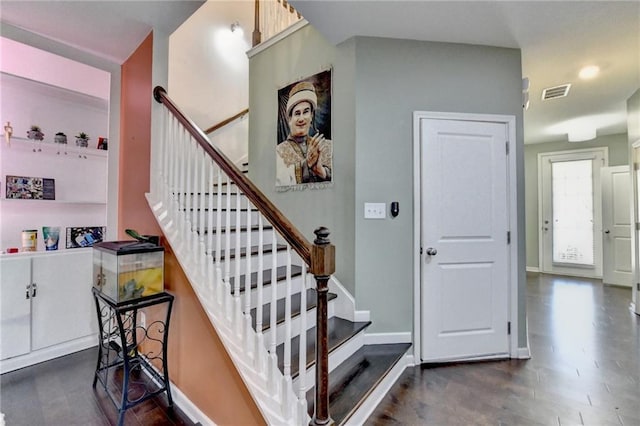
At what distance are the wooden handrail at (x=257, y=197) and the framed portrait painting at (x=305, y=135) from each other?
1048mm

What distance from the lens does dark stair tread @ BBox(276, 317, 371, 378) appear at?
67.5 inches

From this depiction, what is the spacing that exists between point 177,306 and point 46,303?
1.39 meters

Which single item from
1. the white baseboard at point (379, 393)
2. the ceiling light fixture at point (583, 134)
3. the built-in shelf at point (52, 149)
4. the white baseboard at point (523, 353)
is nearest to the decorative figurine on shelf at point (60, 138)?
the built-in shelf at point (52, 149)

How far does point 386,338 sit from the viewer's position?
8.07 feet

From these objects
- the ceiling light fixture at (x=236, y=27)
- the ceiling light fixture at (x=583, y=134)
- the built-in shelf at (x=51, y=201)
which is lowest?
the built-in shelf at (x=51, y=201)

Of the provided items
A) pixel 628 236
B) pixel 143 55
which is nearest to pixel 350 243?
pixel 143 55

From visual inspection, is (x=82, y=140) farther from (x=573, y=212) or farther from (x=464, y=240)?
(x=573, y=212)

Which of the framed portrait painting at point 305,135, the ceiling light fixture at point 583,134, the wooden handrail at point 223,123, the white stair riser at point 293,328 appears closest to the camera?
the white stair riser at point 293,328

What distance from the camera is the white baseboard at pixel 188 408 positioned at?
1816 mm

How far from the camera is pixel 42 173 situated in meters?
2.74

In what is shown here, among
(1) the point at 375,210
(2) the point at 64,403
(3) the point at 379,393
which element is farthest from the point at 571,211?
(2) the point at 64,403

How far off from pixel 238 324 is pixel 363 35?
233 centimetres

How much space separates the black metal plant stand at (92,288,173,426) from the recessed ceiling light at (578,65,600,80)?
4284 mm

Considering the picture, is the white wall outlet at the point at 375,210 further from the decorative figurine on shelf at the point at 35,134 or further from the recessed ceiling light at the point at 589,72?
the decorative figurine on shelf at the point at 35,134
